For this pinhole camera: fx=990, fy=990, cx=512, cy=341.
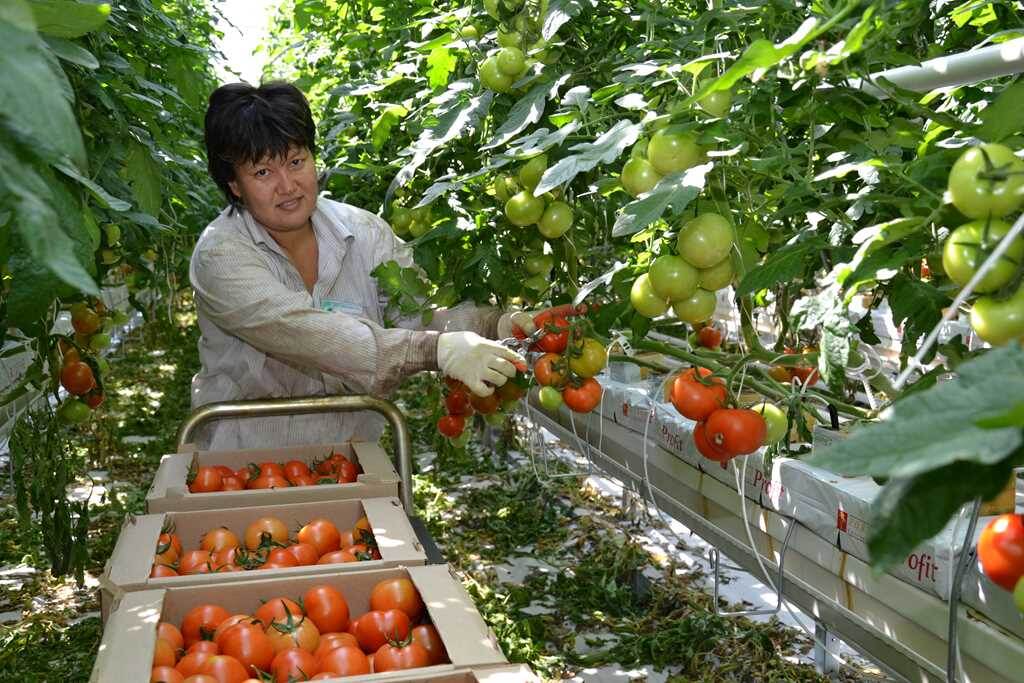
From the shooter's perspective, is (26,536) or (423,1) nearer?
(423,1)

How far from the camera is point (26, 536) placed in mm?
4410

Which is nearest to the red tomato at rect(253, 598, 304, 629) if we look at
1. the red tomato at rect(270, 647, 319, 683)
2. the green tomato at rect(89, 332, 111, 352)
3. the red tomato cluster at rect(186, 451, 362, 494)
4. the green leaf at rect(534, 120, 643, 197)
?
the red tomato at rect(270, 647, 319, 683)

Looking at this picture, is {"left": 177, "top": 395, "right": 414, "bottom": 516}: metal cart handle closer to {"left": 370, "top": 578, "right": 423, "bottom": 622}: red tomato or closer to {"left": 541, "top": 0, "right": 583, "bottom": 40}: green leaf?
{"left": 370, "top": 578, "right": 423, "bottom": 622}: red tomato

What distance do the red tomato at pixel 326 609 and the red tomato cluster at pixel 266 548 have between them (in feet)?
0.49

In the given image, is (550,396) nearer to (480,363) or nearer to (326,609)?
(480,363)

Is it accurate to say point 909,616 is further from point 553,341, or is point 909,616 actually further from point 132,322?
point 132,322

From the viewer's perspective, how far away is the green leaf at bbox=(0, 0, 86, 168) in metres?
0.53

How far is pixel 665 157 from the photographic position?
4.42 feet

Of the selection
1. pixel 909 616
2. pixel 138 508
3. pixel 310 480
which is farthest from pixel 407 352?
pixel 138 508

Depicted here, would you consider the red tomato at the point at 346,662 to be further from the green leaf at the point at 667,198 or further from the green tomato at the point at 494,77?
the green tomato at the point at 494,77

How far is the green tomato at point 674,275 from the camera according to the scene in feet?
4.83

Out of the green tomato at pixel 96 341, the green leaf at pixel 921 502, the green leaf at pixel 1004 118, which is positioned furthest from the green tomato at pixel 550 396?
the green tomato at pixel 96 341

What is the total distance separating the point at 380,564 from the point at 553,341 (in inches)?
24.6

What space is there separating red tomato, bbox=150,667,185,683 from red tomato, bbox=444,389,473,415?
1.35 meters
